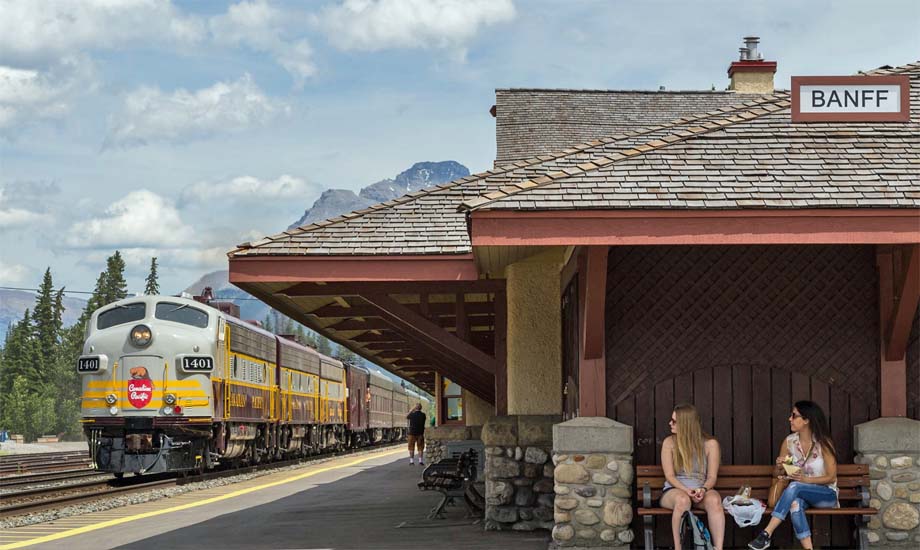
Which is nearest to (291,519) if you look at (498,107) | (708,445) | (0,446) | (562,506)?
(562,506)

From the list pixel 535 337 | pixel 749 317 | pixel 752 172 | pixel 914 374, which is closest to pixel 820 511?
pixel 914 374

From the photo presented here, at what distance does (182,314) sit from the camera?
71.7 feet

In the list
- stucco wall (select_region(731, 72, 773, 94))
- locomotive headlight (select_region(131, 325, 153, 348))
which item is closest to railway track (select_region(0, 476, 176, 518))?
locomotive headlight (select_region(131, 325, 153, 348))

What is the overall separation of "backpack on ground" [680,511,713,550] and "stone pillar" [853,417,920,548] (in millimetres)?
1351

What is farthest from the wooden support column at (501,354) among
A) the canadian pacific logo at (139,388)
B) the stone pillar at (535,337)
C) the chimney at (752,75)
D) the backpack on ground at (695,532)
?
the chimney at (752,75)

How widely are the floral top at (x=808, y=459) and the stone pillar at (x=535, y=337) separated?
10.5ft

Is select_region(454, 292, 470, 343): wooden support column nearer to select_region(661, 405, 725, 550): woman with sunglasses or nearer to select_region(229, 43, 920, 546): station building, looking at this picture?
select_region(229, 43, 920, 546): station building

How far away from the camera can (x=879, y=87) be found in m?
10.7

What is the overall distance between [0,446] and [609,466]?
172ft

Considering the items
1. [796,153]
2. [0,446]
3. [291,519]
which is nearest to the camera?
[796,153]

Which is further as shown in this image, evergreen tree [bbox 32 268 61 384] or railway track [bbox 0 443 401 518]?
evergreen tree [bbox 32 268 61 384]

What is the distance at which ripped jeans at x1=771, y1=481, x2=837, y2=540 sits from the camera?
9406mm

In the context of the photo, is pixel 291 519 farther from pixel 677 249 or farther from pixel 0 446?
pixel 0 446

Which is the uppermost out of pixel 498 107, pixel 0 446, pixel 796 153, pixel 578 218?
pixel 498 107
